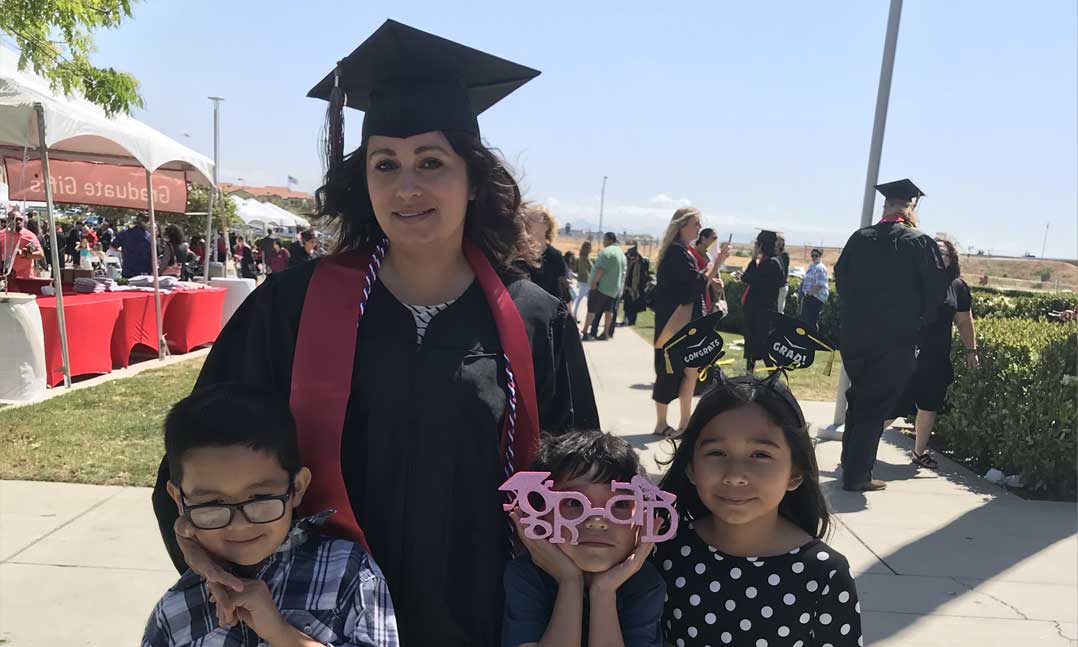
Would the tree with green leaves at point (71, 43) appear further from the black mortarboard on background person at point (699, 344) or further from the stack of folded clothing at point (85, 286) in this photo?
the black mortarboard on background person at point (699, 344)

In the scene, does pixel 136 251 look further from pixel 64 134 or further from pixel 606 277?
pixel 606 277

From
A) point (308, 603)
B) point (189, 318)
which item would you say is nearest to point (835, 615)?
point (308, 603)

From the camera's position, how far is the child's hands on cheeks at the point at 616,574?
4.71ft

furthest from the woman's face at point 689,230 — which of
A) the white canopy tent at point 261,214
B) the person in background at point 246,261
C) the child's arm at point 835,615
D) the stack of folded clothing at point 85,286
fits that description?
the white canopy tent at point 261,214

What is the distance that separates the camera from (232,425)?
1.40 m

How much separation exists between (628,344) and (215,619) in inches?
424

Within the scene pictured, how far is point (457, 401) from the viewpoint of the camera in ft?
4.91

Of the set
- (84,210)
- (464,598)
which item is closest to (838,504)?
(464,598)

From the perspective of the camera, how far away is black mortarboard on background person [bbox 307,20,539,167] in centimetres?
166

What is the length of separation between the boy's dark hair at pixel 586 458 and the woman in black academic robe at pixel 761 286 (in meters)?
6.89

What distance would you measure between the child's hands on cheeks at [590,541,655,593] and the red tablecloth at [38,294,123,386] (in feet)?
22.5

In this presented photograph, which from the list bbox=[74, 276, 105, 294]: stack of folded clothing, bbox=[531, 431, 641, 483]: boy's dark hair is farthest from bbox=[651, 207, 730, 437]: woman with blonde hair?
bbox=[74, 276, 105, 294]: stack of folded clothing

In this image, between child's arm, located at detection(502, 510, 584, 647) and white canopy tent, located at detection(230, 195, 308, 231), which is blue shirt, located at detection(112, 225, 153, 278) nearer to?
child's arm, located at detection(502, 510, 584, 647)

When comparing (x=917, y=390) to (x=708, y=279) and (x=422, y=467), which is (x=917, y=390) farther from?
(x=422, y=467)
